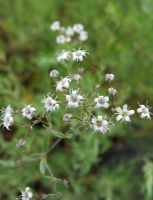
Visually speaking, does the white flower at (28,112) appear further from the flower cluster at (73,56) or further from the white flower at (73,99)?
the flower cluster at (73,56)

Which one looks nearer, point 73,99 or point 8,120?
point 73,99

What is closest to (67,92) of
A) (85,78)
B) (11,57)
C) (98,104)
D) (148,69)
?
Answer: (98,104)

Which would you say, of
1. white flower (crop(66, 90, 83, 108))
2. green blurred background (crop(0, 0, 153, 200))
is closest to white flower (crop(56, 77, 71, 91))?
white flower (crop(66, 90, 83, 108))

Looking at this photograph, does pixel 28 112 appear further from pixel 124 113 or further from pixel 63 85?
pixel 124 113

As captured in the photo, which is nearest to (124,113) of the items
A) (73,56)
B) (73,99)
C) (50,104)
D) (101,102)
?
(101,102)

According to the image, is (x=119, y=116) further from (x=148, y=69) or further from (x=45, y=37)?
(x=45, y=37)

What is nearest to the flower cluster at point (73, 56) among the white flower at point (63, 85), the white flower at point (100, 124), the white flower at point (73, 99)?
the white flower at point (63, 85)
